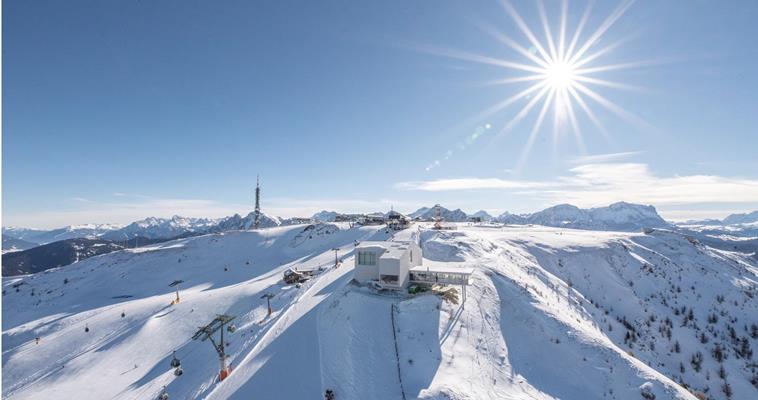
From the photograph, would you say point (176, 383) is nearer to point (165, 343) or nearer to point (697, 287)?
point (165, 343)

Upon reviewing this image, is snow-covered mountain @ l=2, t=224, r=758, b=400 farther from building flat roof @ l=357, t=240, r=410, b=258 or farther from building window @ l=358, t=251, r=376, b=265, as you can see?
building flat roof @ l=357, t=240, r=410, b=258

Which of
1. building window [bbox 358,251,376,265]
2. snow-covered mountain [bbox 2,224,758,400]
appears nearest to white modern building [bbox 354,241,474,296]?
building window [bbox 358,251,376,265]

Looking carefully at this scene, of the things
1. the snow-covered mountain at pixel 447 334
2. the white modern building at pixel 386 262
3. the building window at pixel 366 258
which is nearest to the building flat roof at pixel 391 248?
the white modern building at pixel 386 262

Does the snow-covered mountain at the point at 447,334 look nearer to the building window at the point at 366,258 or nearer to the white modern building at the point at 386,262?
the white modern building at the point at 386,262

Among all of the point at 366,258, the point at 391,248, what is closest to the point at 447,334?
the point at 391,248

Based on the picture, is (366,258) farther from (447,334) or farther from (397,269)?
(447,334)

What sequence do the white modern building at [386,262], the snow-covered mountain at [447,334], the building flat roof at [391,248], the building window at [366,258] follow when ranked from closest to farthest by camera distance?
the snow-covered mountain at [447,334] → the white modern building at [386,262] → the building flat roof at [391,248] → the building window at [366,258]

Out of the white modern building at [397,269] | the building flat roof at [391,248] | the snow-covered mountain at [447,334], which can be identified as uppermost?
the building flat roof at [391,248]
